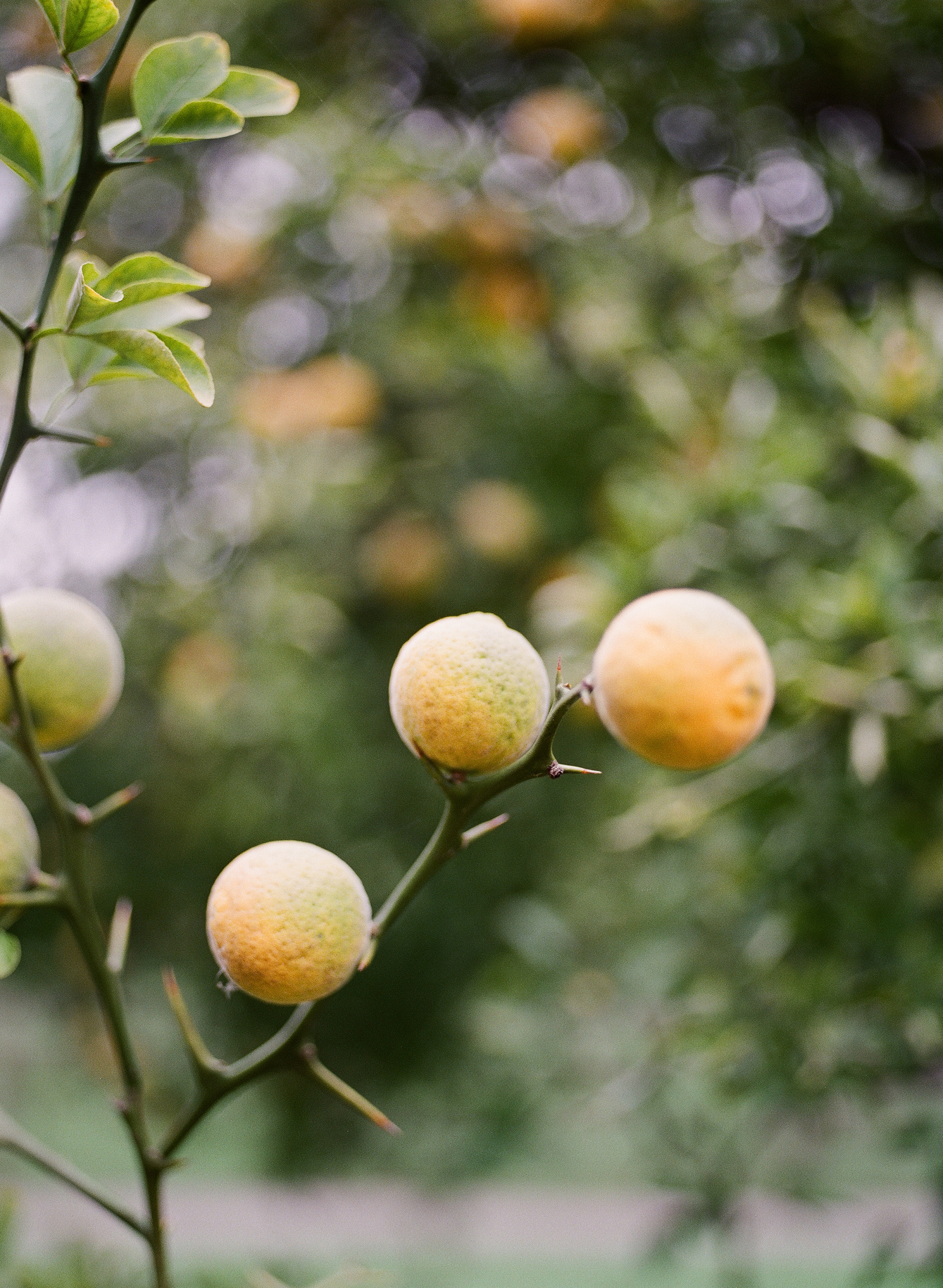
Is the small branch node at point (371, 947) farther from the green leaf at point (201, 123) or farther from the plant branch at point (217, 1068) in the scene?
the green leaf at point (201, 123)

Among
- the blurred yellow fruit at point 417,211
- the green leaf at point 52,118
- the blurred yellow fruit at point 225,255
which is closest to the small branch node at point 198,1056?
the green leaf at point 52,118

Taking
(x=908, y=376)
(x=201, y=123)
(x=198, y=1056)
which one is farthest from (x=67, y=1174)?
(x=908, y=376)

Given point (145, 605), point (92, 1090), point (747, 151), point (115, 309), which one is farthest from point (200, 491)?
point (92, 1090)

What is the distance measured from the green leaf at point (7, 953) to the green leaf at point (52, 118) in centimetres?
31

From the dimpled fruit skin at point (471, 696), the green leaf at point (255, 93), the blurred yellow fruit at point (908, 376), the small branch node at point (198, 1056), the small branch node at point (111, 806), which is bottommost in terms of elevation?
the blurred yellow fruit at point (908, 376)

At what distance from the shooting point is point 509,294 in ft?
5.59

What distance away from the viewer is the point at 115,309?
0.44m

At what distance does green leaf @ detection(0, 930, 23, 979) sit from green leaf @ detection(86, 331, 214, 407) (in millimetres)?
Result: 225

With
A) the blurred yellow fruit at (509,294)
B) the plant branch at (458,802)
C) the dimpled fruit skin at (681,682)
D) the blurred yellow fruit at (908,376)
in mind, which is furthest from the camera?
the blurred yellow fruit at (509,294)

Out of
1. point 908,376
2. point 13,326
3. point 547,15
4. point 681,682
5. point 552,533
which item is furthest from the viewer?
point 552,533

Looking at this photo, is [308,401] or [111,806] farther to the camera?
[308,401]

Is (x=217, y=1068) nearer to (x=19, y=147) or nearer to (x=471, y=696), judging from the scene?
(x=471, y=696)

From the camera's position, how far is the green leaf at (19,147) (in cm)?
42

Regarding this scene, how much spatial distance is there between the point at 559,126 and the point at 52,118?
1172mm
